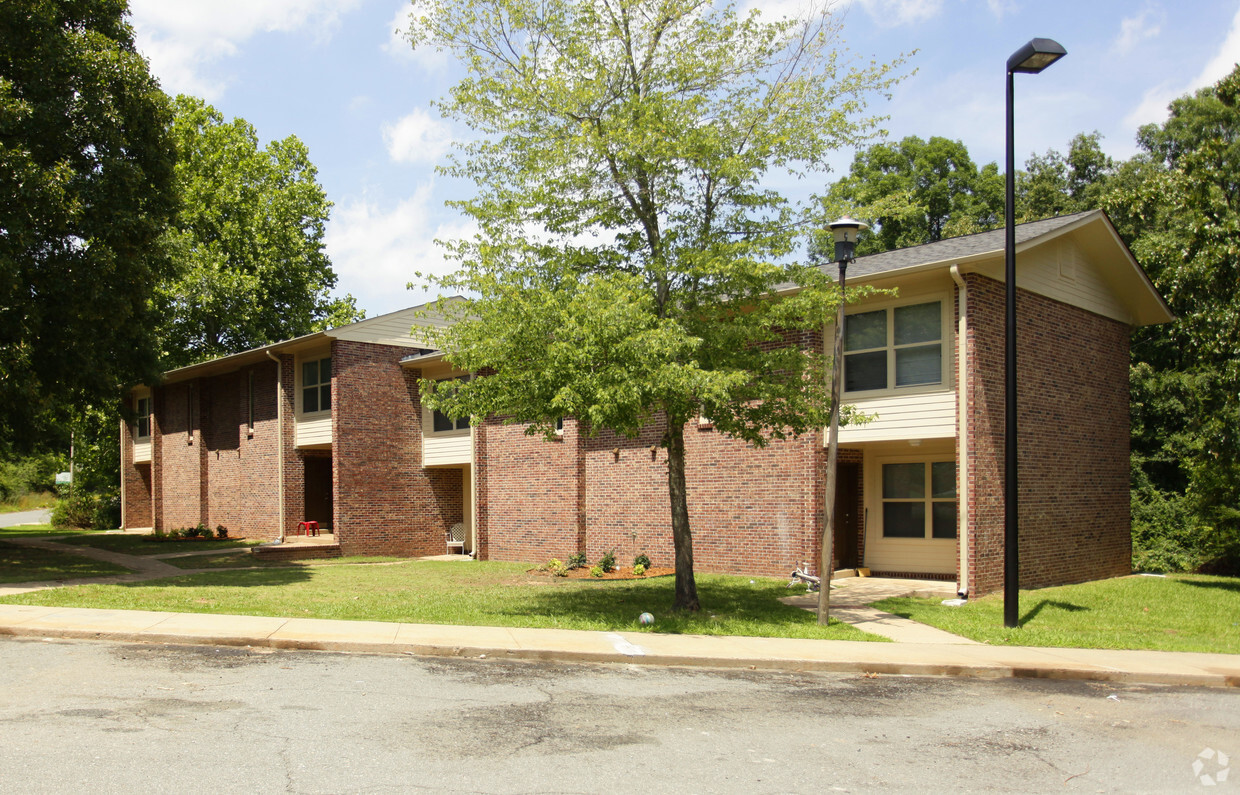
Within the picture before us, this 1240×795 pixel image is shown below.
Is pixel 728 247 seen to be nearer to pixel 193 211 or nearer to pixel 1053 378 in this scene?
pixel 1053 378

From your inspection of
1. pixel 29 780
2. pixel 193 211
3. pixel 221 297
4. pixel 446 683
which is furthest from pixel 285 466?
pixel 29 780

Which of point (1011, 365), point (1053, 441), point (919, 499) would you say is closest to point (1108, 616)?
point (1053, 441)

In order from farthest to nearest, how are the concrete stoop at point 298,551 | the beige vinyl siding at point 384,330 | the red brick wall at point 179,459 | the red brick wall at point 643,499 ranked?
the red brick wall at point 179,459
the beige vinyl siding at point 384,330
the concrete stoop at point 298,551
the red brick wall at point 643,499

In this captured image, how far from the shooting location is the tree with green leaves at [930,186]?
40656 mm

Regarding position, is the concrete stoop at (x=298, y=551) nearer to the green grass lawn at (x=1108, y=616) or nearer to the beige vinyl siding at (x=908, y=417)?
the beige vinyl siding at (x=908, y=417)

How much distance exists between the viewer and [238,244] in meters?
40.2

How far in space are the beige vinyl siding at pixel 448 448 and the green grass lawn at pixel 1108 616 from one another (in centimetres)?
1336

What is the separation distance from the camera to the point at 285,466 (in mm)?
27016

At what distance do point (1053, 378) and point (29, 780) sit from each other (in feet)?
55.7

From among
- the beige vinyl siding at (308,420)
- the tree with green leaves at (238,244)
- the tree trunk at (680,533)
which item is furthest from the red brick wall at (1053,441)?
the tree with green leaves at (238,244)

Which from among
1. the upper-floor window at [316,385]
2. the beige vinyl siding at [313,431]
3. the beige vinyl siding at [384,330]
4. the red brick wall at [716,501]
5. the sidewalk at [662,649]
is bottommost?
the sidewalk at [662,649]

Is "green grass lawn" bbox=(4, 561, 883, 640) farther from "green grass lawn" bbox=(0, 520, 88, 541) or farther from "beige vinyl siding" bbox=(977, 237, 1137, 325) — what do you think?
"green grass lawn" bbox=(0, 520, 88, 541)

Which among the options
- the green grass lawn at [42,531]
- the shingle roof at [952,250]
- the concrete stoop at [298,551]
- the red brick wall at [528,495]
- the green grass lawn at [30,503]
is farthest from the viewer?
the green grass lawn at [30,503]

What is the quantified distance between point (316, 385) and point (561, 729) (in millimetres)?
21604
